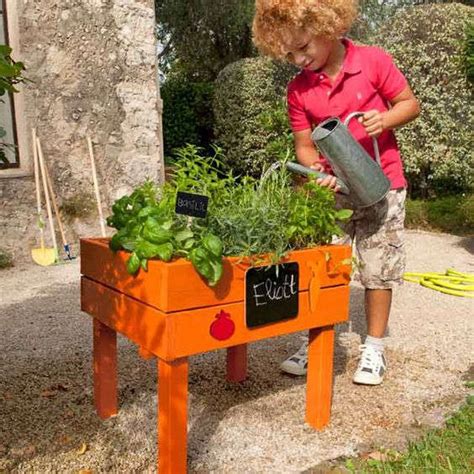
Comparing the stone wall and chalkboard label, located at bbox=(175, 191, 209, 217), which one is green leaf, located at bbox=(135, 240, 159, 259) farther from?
the stone wall

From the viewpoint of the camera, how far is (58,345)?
3.43 metres

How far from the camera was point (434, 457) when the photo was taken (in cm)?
211

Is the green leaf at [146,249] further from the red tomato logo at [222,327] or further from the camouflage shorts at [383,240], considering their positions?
the camouflage shorts at [383,240]

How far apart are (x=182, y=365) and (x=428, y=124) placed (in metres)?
7.09

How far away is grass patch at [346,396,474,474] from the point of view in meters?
2.04

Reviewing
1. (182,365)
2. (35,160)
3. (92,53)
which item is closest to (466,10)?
(92,53)

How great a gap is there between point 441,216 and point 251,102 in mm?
3309

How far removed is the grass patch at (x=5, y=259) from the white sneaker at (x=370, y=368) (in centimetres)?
382

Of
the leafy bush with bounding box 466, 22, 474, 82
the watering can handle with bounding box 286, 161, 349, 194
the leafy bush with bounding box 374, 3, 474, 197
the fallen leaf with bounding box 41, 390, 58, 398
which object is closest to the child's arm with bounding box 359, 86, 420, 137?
the watering can handle with bounding box 286, 161, 349, 194

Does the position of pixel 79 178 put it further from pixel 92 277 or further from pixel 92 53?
pixel 92 277

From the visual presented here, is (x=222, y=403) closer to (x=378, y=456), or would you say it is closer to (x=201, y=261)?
(x=378, y=456)

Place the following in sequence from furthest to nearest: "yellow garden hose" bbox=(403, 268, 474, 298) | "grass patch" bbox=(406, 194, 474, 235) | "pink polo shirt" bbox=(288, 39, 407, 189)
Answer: "grass patch" bbox=(406, 194, 474, 235) → "yellow garden hose" bbox=(403, 268, 474, 298) → "pink polo shirt" bbox=(288, 39, 407, 189)

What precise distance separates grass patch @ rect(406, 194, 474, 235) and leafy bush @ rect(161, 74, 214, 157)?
168 inches

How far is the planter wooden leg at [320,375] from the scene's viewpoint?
235 cm
